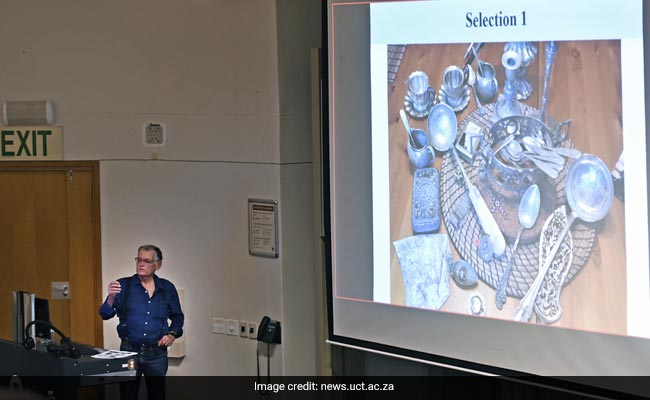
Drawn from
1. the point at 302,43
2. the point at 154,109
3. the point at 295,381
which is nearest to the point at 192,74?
the point at 154,109

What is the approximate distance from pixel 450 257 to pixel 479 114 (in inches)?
29.2

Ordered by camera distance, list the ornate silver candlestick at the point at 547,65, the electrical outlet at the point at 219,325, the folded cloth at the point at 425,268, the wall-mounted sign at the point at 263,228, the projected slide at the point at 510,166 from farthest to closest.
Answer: the electrical outlet at the point at 219,325 → the wall-mounted sign at the point at 263,228 → the folded cloth at the point at 425,268 → the ornate silver candlestick at the point at 547,65 → the projected slide at the point at 510,166

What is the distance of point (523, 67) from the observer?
15.7 ft

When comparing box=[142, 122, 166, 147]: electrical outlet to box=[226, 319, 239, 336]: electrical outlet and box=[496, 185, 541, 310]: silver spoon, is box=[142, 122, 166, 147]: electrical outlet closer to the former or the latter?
box=[226, 319, 239, 336]: electrical outlet

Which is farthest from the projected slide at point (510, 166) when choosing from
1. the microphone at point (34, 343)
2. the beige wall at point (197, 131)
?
the microphone at point (34, 343)

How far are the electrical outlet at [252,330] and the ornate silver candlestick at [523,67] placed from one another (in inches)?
92.7

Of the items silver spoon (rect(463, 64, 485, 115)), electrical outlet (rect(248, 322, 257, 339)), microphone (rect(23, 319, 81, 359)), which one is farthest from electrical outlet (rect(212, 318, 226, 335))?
silver spoon (rect(463, 64, 485, 115))

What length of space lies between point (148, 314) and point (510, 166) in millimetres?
2379

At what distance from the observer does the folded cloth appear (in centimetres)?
518

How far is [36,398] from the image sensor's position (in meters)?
5.23

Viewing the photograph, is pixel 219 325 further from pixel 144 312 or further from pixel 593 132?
pixel 593 132

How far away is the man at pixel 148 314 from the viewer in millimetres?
5965

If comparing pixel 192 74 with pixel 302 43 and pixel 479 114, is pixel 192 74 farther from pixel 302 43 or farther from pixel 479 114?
pixel 479 114

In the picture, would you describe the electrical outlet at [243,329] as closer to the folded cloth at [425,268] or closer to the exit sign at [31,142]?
the folded cloth at [425,268]
